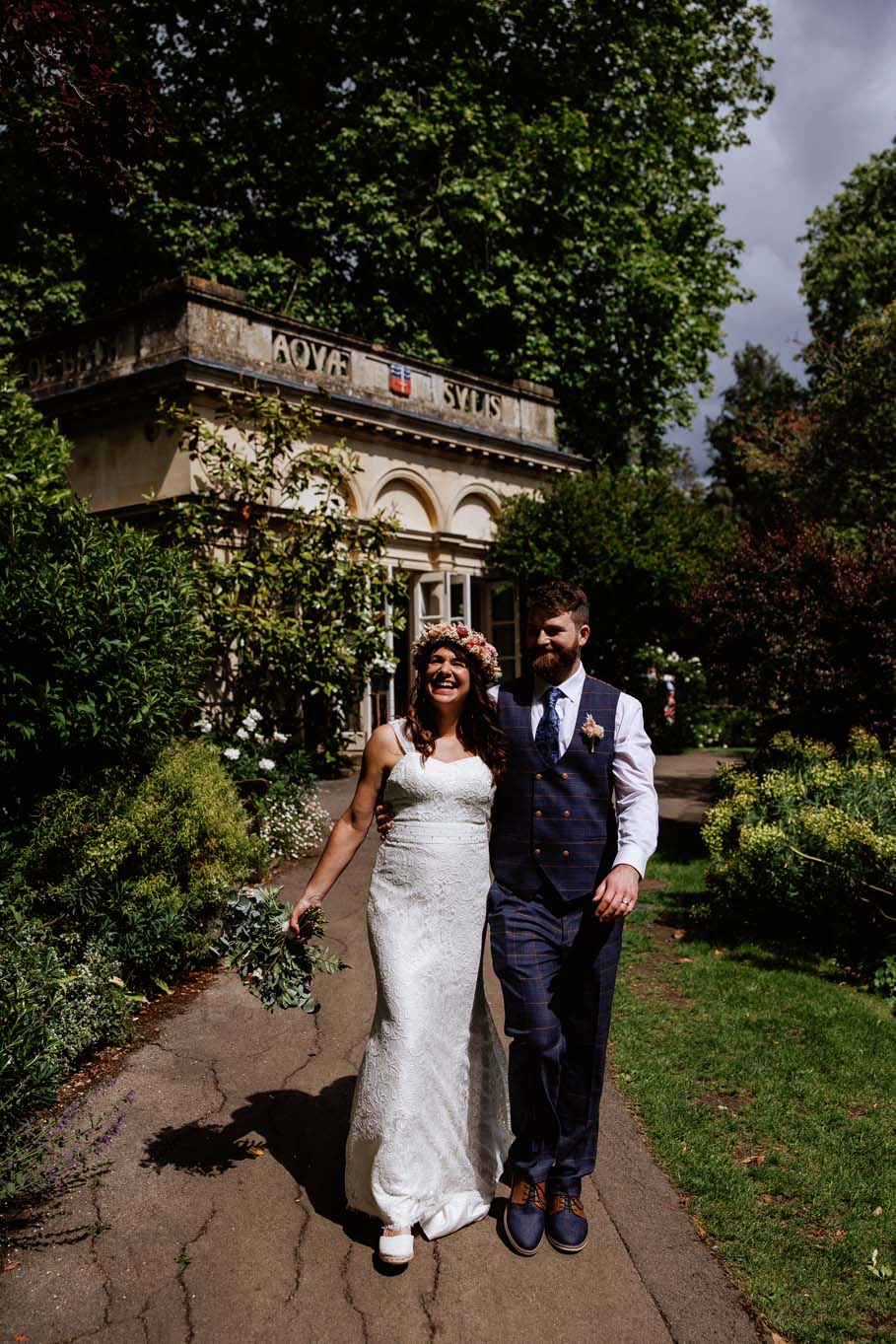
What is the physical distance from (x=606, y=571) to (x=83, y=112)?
11061 mm

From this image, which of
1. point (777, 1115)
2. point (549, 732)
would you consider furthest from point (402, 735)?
point (777, 1115)

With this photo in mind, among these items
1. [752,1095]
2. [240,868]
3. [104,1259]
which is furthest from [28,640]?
[752,1095]

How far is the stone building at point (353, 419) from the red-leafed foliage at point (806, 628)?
15.6ft

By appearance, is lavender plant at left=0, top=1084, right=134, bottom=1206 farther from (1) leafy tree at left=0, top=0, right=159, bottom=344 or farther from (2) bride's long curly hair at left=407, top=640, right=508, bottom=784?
(1) leafy tree at left=0, top=0, right=159, bottom=344

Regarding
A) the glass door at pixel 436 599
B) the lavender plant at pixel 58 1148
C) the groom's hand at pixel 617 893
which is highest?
the glass door at pixel 436 599

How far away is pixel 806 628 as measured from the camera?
29.1 feet

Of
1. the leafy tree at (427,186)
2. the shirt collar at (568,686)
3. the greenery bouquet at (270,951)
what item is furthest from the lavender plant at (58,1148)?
the leafy tree at (427,186)

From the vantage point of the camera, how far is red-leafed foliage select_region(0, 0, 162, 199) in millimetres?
4961

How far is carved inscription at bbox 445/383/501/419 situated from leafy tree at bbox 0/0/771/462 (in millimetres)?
3147

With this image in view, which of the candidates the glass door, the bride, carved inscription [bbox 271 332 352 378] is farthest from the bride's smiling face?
the glass door

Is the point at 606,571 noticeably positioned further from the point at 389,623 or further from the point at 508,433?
the point at 389,623

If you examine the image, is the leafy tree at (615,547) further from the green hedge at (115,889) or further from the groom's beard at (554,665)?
the groom's beard at (554,665)

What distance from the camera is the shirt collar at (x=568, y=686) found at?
11.8 ft

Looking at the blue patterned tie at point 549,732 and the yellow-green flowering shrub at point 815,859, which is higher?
the blue patterned tie at point 549,732
